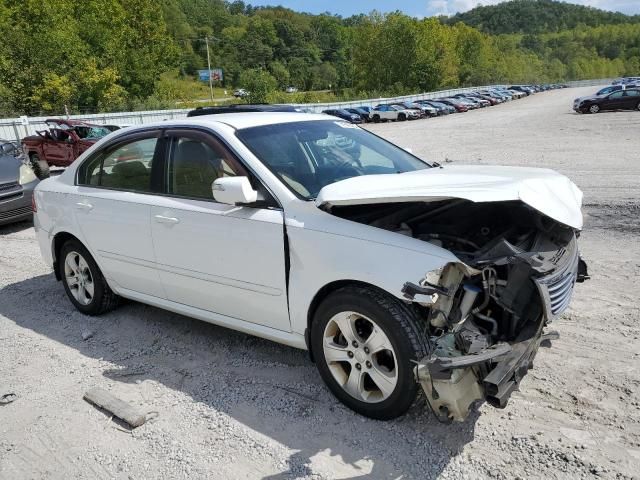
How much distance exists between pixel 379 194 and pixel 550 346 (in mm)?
1883

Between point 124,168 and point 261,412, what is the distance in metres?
2.39

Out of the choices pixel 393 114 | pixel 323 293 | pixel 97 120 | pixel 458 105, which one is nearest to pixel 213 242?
pixel 323 293

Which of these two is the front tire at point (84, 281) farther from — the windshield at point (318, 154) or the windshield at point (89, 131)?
the windshield at point (89, 131)

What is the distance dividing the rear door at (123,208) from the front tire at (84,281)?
8.3 inches

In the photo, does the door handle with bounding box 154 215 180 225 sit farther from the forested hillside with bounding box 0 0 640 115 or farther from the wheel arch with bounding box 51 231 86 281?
the forested hillside with bounding box 0 0 640 115

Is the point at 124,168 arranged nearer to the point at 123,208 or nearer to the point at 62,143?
the point at 123,208

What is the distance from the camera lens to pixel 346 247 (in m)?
2.99

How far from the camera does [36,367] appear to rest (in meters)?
4.04

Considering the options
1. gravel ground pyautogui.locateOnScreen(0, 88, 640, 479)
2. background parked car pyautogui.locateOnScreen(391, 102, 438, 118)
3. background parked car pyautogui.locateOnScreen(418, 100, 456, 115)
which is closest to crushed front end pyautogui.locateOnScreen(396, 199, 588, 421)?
gravel ground pyautogui.locateOnScreen(0, 88, 640, 479)

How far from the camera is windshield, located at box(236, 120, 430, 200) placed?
11.8 ft

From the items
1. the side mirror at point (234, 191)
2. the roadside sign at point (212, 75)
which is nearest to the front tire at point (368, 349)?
the side mirror at point (234, 191)

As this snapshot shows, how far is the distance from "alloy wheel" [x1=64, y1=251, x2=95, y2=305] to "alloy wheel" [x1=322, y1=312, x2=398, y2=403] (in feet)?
8.86

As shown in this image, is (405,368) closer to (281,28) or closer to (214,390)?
(214,390)

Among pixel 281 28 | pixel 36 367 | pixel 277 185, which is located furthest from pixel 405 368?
pixel 281 28
